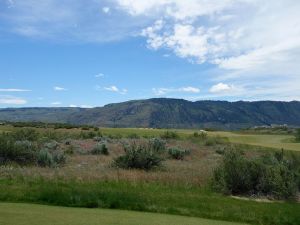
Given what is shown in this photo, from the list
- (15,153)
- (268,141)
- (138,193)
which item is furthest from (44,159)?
(268,141)

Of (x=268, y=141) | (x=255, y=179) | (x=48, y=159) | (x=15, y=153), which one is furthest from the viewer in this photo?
(x=268, y=141)

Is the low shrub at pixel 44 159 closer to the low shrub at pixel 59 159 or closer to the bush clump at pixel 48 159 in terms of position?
the bush clump at pixel 48 159

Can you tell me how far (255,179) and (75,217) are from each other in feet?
35.7

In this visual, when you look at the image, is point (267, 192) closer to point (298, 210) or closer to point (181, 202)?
point (298, 210)

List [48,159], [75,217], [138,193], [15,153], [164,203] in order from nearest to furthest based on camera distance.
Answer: [75,217] → [164,203] → [138,193] → [48,159] → [15,153]

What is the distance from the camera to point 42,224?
30.0 ft

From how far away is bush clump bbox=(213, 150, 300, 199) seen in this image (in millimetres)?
18219

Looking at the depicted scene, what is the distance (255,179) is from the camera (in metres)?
19.5

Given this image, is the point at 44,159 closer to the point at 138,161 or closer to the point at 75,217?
the point at 138,161

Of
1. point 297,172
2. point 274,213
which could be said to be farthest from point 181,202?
point 297,172

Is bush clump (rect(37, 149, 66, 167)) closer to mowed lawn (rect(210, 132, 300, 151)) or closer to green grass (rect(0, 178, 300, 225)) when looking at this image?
green grass (rect(0, 178, 300, 225))

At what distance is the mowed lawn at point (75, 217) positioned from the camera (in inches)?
375

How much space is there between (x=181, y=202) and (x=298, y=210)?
137 inches

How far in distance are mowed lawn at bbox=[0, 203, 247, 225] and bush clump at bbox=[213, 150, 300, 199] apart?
25.3 ft
